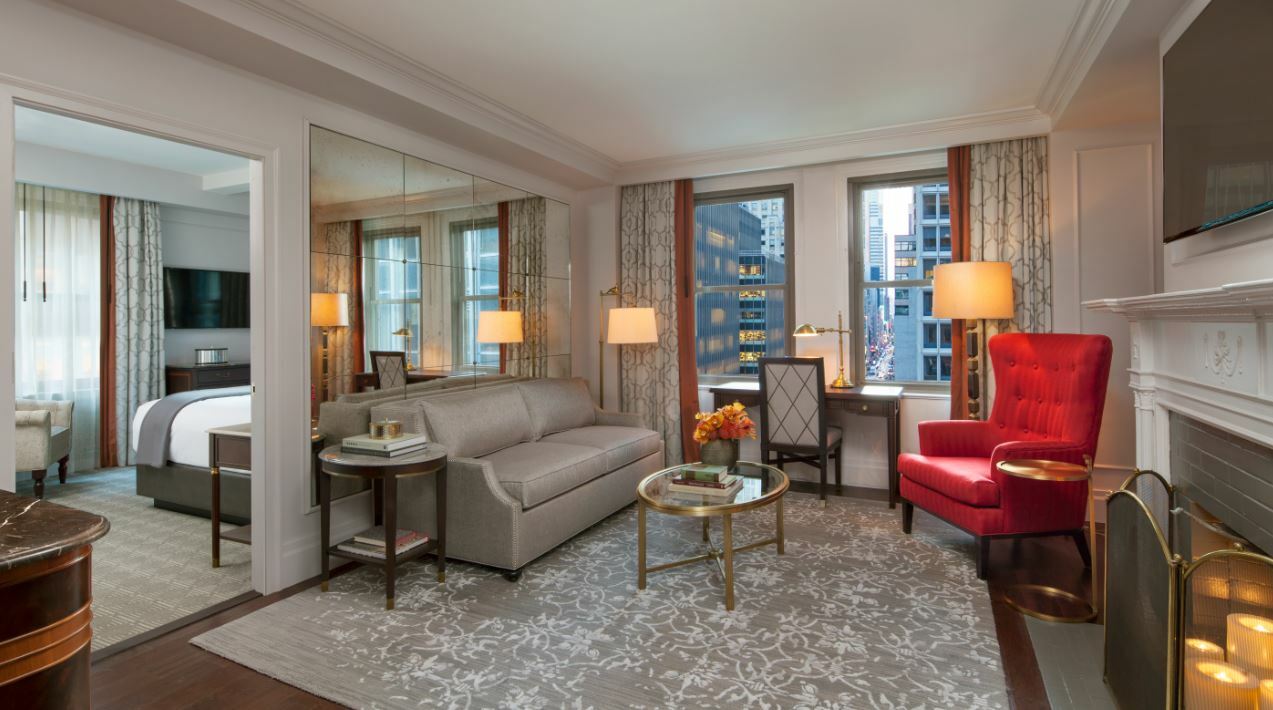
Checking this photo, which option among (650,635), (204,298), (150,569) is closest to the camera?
(650,635)

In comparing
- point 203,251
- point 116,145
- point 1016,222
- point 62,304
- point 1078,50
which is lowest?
point 62,304

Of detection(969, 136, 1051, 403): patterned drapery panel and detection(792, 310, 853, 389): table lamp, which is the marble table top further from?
detection(969, 136, 1051, 403): patterned drapery panel

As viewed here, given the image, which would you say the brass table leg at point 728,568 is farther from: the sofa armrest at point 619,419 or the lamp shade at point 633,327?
the lamp shade at point 633,327

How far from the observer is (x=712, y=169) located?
5.05m

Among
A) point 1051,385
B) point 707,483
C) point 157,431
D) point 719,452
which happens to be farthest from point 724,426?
point 157,431

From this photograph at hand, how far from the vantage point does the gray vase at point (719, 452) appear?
135 inches

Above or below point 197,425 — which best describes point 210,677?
below

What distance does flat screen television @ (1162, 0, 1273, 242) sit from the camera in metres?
1.76

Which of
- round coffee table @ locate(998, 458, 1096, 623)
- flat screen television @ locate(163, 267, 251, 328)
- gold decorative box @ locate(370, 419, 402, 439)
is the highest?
flat screen television @ locate(163, 267, 251, 328)

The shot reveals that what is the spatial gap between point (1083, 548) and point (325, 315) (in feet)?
13.1

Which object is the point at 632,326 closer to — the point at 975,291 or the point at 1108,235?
the point at 975,291

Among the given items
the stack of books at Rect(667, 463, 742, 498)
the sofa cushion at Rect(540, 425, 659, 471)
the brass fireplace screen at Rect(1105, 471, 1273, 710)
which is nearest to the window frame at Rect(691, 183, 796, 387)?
the sofa cushion at Rect(540, 425, 659, 471)

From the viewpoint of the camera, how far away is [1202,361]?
216 cm

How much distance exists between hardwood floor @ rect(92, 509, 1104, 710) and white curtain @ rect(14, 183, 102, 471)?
3.92 m
